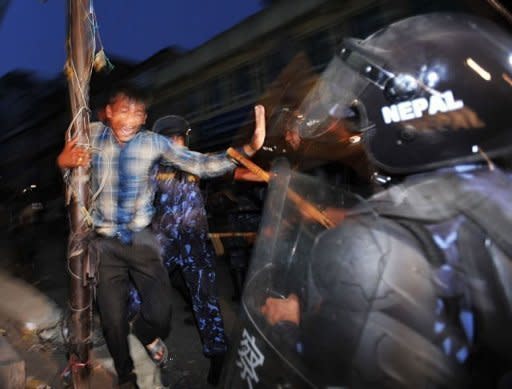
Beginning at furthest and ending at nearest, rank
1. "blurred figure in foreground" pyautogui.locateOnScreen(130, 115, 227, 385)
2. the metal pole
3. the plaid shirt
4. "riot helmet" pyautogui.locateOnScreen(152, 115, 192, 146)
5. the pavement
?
"riot helmet" pyautogui.locateOnScreen(152, 115, 192, 146) → "blurred figure in foreground" pyautogui.locateOnScreen(130, 115, 227, 385) → the pavement → the plaid shirt → the metal pole

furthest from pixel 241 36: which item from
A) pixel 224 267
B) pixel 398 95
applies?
pixel 398 95

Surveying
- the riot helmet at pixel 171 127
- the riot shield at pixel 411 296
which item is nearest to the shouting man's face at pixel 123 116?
the riot helmet at pixel 171 127

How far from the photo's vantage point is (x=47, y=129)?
2020cm

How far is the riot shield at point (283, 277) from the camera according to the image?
1206mm

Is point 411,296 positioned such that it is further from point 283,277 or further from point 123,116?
point 123,116

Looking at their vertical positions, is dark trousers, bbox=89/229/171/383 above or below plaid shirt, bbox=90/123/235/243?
below

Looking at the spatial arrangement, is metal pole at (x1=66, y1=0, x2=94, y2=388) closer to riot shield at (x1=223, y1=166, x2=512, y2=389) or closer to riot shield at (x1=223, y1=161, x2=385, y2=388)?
riot shield at (x1=223, y1=161, x2=385, y2=388)

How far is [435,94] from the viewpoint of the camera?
4.44ft

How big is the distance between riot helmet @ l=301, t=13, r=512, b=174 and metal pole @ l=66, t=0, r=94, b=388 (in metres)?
1.54

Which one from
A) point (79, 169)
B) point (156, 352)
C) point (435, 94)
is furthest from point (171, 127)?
point (435, 94)

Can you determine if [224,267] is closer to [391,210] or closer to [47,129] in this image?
[391,210]

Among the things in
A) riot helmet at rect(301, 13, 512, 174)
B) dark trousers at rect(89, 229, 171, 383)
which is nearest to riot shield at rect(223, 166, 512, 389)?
riot helmet at rect(301, 13, 512, 174)

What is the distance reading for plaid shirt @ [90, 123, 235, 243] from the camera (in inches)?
103

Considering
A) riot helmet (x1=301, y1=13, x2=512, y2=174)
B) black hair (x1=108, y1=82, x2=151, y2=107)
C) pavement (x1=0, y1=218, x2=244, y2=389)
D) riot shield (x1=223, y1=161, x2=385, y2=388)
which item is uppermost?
riot helmet (x1=301, y1=13, x2=512, y2=174)
